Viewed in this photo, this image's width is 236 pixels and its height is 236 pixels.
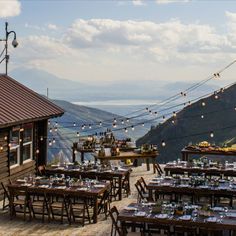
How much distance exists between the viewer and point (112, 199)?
1723 cm

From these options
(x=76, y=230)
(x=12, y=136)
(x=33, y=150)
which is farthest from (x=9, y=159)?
(x=76, y=230)

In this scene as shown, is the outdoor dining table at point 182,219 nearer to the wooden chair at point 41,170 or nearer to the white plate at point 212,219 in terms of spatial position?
the white plate at point 212,219

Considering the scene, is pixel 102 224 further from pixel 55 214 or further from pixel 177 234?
pixel 177 234

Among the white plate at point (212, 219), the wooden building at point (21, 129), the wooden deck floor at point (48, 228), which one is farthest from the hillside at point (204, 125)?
the white plate at point (212, 219)

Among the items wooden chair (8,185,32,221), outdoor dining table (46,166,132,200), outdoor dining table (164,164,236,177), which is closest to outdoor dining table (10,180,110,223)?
wooden chair (8,185,32,221)

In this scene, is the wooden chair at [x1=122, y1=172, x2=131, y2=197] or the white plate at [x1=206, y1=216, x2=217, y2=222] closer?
the white plate at [x1=206, y1=216, x2=217, y2=222]

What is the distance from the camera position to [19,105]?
1819 cm

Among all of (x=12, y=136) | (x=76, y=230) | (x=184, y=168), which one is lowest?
(x=76, y=230)

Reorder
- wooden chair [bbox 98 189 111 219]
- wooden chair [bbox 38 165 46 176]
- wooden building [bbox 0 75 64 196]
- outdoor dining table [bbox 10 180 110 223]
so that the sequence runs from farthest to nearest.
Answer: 1. wooden chair [bbox 38 165 46 176]
2. wooden building [bbox 0 75 64 196]
3. wooden chair [bbox 98 189 111 219]
4. outdoor dining table [bbox 10 180 110 223]

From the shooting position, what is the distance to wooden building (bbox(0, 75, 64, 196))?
1688 centimetres

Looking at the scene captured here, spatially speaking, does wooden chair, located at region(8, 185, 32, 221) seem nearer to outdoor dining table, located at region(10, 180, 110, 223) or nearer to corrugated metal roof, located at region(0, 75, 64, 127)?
outdoor dining table, located at region(10, 180, 110, 223)

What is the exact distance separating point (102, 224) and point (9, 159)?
5.12 m

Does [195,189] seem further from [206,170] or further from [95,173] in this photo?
[95,173]

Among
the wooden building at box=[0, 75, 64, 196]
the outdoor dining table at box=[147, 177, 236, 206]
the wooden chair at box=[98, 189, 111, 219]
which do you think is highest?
the wooden building at box=[0, 75, 64, 196]
